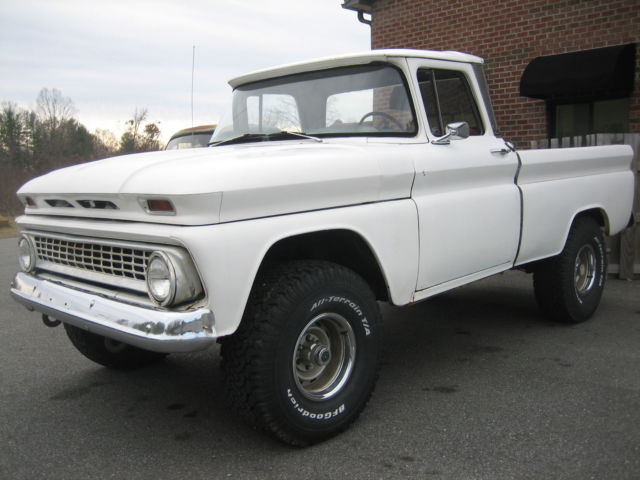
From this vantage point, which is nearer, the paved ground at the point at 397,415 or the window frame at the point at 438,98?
the paved ground at the point at 397,415

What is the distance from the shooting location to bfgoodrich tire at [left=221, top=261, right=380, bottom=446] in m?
2.66

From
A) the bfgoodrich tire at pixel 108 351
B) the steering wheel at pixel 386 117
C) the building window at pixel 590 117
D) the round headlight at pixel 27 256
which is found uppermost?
the building window at pixel 590 117

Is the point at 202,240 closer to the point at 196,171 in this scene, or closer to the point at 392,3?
the point at 196,171

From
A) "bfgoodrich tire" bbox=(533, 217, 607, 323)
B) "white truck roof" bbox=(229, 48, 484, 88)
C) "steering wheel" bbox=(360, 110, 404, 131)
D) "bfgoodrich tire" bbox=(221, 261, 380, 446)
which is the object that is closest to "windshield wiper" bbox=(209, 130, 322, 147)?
"steering wheel" bbox=(360, 110, 404, 131)

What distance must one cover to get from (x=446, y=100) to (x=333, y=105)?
0.74m

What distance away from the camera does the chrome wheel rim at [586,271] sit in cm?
498

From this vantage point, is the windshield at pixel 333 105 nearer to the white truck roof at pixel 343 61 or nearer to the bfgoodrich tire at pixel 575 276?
the white truck roof at pixel 343 61

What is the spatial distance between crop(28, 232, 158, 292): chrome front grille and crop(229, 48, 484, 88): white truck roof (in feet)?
5.81

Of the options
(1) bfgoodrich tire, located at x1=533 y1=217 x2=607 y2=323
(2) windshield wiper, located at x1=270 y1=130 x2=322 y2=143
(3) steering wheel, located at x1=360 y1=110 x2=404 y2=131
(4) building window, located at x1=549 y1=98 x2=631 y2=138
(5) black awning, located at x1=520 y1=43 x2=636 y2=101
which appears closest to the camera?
(2) windshield wiper, located at x1=270 y1=130 x2=322 y2=143

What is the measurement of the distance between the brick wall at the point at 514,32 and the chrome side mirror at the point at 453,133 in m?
5.16

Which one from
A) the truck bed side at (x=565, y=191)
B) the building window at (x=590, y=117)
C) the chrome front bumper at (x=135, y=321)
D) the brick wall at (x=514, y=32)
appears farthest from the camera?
the building window at (x=590, y=117)

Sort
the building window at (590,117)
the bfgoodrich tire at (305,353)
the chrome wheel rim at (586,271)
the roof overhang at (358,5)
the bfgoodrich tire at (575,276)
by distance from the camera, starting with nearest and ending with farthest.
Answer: the bfgoodrich tire at (305,353), the bfgoodrich tire at (575,276), the chrome wheel rim at (586,271), the building window at (590,117), the roof overhang at (358,5)

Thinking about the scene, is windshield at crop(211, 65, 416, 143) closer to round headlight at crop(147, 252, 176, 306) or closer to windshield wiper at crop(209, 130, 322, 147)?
windshield wiper at crop(209, 130, 322, 147)

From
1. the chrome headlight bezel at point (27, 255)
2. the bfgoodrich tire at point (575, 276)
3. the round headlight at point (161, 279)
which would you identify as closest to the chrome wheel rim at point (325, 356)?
the round headlight at point (161, 279)
